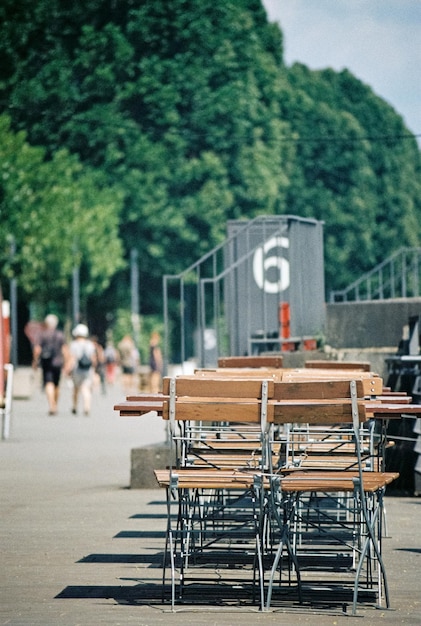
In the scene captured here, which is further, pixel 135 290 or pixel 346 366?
pixel 135 290

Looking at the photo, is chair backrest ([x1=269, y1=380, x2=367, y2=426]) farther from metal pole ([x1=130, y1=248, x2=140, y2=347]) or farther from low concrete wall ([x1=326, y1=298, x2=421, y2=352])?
metal pole ([x1=130, y1=248, x2=140, y2=347])

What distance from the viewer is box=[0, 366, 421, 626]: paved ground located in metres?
7.57

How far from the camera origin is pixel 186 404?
27.5 feet

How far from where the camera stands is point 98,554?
32.1 feet

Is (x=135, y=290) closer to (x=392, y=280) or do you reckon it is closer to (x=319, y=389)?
(x=392, y=280)

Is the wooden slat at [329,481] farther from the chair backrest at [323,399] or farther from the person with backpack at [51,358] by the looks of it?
the person with backpack at [51,358]

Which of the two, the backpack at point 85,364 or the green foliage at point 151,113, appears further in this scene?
the green foliage at point 151,113

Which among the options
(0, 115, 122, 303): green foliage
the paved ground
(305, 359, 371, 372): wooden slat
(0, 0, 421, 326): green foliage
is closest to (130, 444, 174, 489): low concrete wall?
the paved ground

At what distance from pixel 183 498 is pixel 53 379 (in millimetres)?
20180

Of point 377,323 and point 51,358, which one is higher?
point 377,323

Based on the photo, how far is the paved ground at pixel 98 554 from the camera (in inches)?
298

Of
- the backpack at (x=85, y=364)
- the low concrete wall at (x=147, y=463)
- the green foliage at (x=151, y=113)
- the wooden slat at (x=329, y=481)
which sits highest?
the green foliage at (x=151, y=113)

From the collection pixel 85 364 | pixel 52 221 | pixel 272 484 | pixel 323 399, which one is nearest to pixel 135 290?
→ pixel 52 221

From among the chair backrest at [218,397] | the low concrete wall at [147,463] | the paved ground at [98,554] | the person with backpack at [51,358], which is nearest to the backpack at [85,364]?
the person with backpack at [51,358]
